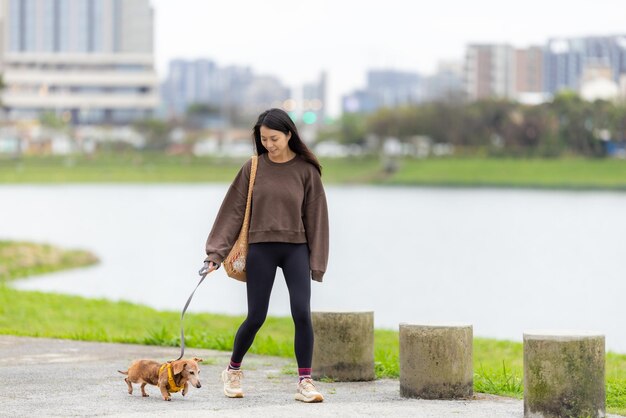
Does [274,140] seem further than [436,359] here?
No

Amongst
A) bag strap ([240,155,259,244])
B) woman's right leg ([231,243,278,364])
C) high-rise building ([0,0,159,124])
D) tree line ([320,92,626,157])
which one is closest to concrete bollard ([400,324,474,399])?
woman's right leg ([231,243,278,364])

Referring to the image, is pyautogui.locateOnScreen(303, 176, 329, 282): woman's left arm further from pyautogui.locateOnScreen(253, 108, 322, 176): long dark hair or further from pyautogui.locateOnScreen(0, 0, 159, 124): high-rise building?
pyautogui.locateOnScreen(0, 0, 159, 124): high-rise building

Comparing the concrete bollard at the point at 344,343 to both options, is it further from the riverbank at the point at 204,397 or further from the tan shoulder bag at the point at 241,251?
the tan shoulder bag at the point at 241,251

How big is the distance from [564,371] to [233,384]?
2230 millimetres

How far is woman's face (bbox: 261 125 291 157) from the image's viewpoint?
27.9ft

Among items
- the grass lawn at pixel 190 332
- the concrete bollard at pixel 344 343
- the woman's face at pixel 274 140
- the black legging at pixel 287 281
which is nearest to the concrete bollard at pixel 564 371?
the grass lawn at pixel 190 332

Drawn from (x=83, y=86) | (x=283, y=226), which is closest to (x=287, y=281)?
(x=283, y=226)

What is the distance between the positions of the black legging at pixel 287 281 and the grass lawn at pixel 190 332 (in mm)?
1555

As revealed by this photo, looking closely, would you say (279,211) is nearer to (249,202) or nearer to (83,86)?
(249,202)

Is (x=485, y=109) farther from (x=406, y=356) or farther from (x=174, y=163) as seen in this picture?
(x=406, y=356)

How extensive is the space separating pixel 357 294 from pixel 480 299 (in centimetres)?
306

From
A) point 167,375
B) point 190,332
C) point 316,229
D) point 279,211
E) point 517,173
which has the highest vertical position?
point 279,211

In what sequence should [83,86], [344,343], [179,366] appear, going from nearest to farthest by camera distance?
[179,366] → [344,343] → [83,86]

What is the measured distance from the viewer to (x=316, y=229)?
8633 millimetres
